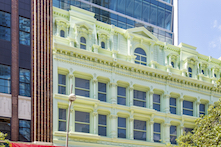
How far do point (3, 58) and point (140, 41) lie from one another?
1464cm

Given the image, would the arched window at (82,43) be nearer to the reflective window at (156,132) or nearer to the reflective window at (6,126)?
the reflective window at (6,126)

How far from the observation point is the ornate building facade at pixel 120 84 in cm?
2612

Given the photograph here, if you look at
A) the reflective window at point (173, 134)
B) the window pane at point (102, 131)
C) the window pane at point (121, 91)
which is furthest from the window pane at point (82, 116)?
the reflective window at point (173, 134)

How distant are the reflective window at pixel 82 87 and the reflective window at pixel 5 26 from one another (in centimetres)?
718

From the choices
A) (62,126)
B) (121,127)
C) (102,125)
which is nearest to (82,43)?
(102,125)

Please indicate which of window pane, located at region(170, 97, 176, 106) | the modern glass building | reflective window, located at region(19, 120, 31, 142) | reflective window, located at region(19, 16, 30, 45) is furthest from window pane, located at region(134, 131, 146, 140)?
reflective window, located at region(19, 16, 30, 45)

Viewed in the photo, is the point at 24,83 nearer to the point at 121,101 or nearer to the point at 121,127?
the point at 121,101

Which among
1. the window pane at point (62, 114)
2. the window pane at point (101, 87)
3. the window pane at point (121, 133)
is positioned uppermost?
the window pane at point (101, 87)

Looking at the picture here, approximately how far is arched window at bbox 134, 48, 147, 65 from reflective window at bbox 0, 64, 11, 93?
44.3 feet

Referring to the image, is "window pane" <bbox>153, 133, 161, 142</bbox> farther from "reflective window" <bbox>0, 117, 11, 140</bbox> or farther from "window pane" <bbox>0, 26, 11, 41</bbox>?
"window pane" <bbox>0, 26, 11, 41</bbox>

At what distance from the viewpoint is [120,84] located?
2928cm

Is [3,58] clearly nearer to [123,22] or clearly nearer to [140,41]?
[140,41]

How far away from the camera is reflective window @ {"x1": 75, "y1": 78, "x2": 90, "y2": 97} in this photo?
26881mm

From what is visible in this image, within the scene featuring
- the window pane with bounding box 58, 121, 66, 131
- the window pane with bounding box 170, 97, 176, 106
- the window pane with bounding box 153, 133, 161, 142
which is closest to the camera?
the window pane with bounding box 58, 121, 66, 131
